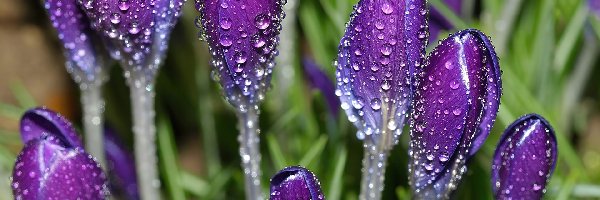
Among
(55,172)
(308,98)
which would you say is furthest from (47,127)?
(308,98)

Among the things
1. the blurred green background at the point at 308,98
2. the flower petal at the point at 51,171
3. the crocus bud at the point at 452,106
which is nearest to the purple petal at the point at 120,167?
the blurred green background at the point at 308,98

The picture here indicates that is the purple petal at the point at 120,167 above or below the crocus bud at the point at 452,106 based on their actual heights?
below

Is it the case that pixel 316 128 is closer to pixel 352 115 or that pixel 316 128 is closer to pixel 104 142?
pixel 104 142

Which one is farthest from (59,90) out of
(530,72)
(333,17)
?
(530,72)

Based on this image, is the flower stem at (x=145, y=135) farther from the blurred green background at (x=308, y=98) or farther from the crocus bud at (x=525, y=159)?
the crocus bud at (x=525, y=159)

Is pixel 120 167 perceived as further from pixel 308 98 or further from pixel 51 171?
pixel 308 98

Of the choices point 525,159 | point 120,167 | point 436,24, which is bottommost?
point 120,167
